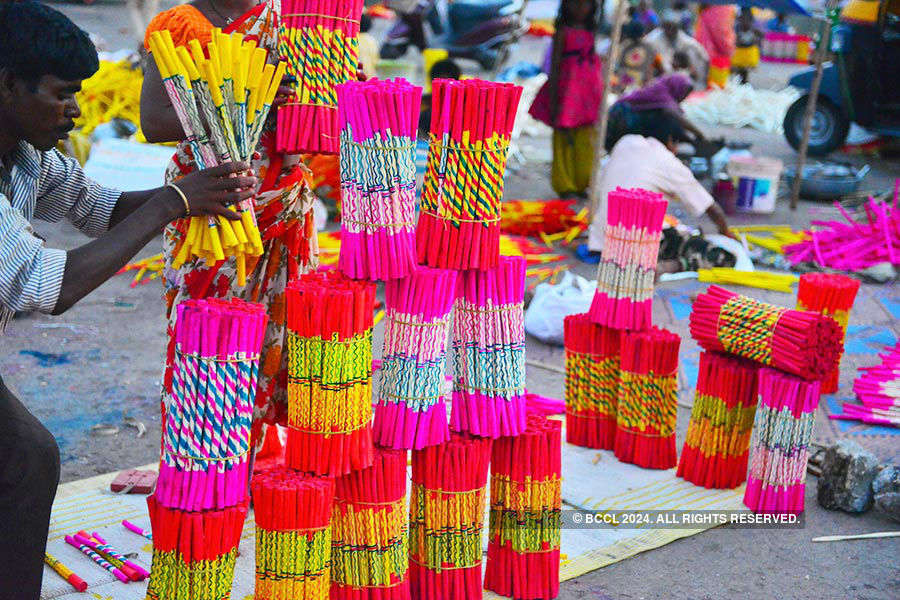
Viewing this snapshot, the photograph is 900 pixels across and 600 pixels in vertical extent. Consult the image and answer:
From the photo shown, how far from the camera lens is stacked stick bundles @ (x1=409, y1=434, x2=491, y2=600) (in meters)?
2.92

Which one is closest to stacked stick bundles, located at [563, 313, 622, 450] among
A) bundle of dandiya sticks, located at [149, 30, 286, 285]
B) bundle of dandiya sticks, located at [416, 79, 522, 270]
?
bundle of dandiya sticks, located at [416, 79, 522, 270]

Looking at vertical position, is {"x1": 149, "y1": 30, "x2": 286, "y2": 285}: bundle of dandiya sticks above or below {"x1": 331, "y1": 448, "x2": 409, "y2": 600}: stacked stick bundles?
above

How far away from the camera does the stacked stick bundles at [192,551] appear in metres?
2.45

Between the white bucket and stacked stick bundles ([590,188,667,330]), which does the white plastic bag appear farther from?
the white bucket

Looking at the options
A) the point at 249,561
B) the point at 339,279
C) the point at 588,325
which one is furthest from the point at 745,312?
the point at 249,561

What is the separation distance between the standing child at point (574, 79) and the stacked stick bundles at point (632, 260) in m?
4.09

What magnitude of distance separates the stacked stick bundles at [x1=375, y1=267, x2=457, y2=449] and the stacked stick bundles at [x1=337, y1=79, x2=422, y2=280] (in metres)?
0.08

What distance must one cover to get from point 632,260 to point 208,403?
2.03 meters

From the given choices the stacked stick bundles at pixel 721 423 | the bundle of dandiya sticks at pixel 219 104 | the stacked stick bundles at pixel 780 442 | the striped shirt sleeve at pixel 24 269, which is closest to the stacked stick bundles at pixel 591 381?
the stacked stick bundles at pixel 721 423

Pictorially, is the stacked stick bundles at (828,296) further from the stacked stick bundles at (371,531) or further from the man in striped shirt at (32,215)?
the man in striped shirt at (32,215)

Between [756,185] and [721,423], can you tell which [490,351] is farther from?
[756,185]

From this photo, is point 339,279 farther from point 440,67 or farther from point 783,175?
point 440,67

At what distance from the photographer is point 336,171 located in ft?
23.3

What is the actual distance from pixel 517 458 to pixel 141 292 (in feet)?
11.4
